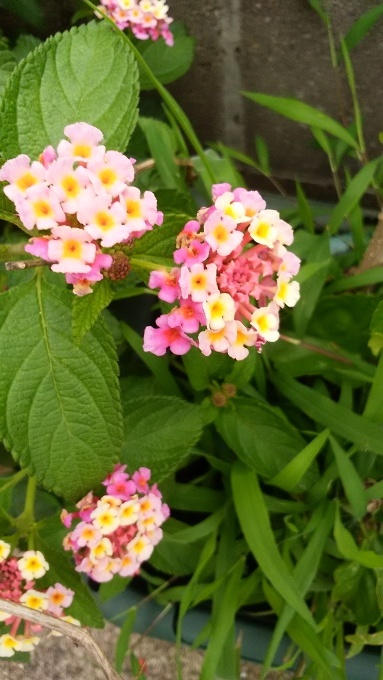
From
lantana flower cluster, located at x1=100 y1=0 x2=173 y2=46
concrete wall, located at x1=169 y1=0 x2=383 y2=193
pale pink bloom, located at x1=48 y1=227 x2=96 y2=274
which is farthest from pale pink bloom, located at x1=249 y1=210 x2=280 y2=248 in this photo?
concrete wall, located at x1=169 y1=0 x2=383 y2=193

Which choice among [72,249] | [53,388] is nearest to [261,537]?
[53,388]

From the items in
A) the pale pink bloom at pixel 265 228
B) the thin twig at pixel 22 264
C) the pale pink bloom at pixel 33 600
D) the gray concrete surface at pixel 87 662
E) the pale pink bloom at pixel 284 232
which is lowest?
the gray concrete surface at pixel 87 662

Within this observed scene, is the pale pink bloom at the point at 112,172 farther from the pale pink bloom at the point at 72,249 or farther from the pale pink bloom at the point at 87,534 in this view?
the pale pink bloom at the point at 87,534

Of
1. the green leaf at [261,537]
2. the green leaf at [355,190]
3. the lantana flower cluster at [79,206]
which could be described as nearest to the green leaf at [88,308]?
the lantana flower cluster at [79,206]

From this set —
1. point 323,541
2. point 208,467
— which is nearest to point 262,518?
point 323,541

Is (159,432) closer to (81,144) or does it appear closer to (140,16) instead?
(81,144)
